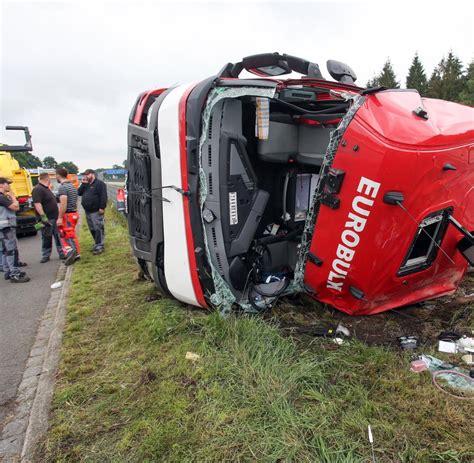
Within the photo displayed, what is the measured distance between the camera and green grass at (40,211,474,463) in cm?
169

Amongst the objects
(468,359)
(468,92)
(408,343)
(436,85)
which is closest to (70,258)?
(408,343)

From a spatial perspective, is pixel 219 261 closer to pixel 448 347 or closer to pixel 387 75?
pixel 448 347

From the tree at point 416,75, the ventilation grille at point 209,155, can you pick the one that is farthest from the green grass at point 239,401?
the tree at point 416,75

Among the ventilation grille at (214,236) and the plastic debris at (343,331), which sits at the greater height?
the ventilation grille at (214,236)

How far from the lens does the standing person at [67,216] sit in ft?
19.6

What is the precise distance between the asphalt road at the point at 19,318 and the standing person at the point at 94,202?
33.4 inches

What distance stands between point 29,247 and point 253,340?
7513 millimetres

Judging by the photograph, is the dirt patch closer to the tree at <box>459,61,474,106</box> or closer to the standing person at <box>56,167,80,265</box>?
the standing person at <box>56,167,80,265</box>

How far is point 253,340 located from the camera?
2484 mm

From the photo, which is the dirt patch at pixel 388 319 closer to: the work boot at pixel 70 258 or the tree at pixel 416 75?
the work boot at pixel 70 258

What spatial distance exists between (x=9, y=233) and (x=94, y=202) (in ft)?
5.23

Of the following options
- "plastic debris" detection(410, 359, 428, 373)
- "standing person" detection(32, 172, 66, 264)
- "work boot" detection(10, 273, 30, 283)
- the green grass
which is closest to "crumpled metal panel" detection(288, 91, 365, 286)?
the green grass

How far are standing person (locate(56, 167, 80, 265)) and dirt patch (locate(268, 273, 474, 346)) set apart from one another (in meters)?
4.29

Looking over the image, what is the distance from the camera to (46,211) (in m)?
6.24
